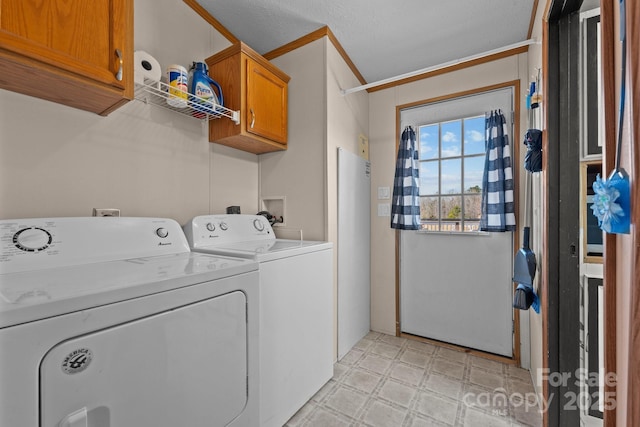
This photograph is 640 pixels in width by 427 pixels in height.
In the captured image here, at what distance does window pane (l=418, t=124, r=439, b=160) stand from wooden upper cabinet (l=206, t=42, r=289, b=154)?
4.60ft

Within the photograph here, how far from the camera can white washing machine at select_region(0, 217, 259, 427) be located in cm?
59

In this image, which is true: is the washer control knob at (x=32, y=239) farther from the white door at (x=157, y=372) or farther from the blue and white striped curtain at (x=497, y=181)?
the blue and white striped curtain at (x=497, y=181)

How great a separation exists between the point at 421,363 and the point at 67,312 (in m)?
2.30

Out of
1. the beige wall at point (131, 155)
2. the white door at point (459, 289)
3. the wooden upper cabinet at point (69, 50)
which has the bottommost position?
the white door at point (459, 289)

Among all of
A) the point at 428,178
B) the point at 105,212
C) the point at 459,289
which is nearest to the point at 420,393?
the point at 459,289

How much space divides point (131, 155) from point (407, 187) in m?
2.14

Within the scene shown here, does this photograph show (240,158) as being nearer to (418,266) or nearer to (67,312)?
(67,312)

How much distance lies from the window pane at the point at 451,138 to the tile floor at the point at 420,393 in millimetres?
1801

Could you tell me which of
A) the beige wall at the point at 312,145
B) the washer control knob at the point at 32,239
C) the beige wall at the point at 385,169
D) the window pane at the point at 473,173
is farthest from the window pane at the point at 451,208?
the washer control knob at the point at 32,239

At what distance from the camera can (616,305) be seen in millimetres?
535

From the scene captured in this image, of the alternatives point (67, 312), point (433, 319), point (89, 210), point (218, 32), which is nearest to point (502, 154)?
point (433, 319)

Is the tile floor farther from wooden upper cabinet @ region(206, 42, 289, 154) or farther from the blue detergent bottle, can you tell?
the blue detergent bottle

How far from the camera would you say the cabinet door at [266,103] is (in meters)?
1.81

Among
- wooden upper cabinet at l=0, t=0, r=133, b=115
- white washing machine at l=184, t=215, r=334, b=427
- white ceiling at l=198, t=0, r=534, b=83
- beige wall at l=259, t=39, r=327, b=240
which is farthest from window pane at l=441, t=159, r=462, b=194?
wooden upper cabinet at l=0, t=0, r=133, b=115
